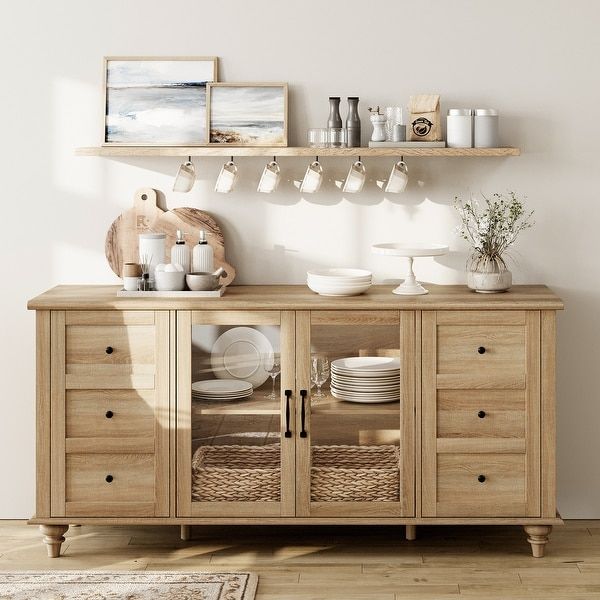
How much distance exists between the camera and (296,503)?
358 cm

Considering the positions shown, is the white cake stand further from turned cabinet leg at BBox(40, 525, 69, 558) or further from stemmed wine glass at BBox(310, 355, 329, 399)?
turned cabinet leg at BBox(40, 525, 69, 558)

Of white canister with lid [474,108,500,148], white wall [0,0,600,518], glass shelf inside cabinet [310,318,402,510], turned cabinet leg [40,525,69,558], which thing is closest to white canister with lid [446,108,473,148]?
white canister with lid [474,108,500,148]

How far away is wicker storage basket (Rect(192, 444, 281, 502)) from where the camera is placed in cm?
358

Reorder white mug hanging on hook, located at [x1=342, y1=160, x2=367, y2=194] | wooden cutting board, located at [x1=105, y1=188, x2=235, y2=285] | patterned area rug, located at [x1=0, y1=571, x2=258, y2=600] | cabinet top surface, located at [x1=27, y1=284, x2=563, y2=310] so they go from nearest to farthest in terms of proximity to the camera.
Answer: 1. patterned area rug, located at [x1=0, y1=571, x2=258, y2=600]
2. cabinet top surface, located at [x1=27, y1=284, x2=563, y2=310]
3. white mug hanging on hook, located at [x1=342, y1=160, x2=367, y2=194]
4. wooden cutting board, located at [x1=105, y1=188, x2=235, y2=285]

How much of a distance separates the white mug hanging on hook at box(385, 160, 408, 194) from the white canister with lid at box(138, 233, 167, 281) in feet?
2.86

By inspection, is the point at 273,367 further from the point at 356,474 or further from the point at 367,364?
the point at 356,474

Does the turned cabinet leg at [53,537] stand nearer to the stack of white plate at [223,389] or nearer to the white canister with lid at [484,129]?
the stack of white plate at [223,389]

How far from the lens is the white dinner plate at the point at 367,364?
139 inches

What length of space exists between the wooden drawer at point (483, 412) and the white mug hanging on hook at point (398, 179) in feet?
2.61

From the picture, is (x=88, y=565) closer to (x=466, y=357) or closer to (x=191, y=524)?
(x=191, y=524)

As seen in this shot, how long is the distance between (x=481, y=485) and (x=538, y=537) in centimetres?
29

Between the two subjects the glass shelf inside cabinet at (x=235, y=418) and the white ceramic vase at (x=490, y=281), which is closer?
the glass shelf inside cabinet at (x=235, y=418)

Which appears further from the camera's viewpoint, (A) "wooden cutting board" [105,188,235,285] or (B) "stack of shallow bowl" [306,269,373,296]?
(A) "wooden cutting board" [105,188,235,285]

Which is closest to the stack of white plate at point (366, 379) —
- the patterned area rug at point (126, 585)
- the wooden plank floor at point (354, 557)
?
the wooden plank floor at point (354, 557)
